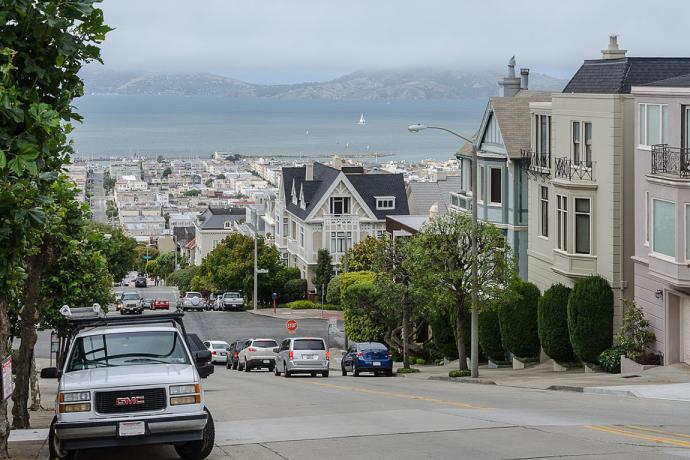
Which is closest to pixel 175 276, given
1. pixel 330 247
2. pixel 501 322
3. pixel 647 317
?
pixel 330 247

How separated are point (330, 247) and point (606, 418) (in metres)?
63.7

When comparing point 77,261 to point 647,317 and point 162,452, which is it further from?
point 647,317

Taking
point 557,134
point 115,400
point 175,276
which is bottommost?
point 175,276

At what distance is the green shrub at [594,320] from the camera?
36219 mm

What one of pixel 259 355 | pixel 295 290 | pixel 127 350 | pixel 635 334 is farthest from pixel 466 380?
pixel 295 290

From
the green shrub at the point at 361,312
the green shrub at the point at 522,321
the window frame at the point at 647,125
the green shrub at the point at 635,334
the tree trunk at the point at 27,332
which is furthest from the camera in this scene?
the green shrub at the point at 361,312

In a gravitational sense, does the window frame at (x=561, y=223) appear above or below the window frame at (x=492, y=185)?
below

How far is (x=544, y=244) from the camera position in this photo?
42.1 metres

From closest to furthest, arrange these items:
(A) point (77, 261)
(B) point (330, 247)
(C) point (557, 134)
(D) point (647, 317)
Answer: (A) point (77, 261), (D) point (647, 317), (C) point (557, 134), (B) point (330, 247)

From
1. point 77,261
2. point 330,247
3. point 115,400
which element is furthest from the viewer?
point 330,247

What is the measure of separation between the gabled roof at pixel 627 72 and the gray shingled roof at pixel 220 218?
97796 millimetres

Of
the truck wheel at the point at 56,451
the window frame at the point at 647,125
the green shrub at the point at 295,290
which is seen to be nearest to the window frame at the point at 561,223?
the window frame at the point at 647,125

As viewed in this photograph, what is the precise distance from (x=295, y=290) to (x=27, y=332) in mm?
63235

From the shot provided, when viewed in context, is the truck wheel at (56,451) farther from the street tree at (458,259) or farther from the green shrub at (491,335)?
the green shrub at (491,335)
